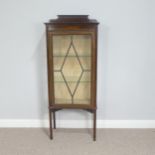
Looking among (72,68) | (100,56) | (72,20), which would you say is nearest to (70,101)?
(72,68)

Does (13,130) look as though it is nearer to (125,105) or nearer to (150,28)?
(125,105)

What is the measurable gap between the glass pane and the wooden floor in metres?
0.45

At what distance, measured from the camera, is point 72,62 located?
7.92ft

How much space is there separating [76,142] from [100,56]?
1.02 m

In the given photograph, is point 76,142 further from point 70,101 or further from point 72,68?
point 72,68

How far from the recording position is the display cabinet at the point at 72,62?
223 cm

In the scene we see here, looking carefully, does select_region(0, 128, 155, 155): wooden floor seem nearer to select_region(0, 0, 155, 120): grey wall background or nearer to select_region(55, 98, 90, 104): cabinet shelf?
select_region(0, 0, 155, 120): grey wall background

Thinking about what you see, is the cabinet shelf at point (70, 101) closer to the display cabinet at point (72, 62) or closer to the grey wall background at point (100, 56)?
the display cabinet at point (72, 62)

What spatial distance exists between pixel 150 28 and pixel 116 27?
1.27ft

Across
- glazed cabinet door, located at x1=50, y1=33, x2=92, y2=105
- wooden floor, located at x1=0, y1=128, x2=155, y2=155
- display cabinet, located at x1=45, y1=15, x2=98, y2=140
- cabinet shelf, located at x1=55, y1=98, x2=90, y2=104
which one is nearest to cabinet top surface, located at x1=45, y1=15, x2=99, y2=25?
display cabinet, located at x1=45, y1=15, x2=98, y2=140

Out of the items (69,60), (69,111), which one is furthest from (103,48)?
(69,111)

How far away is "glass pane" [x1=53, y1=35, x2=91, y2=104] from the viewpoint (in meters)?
2.35

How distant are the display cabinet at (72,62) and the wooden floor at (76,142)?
14cm

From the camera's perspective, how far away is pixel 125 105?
2.72 meters
